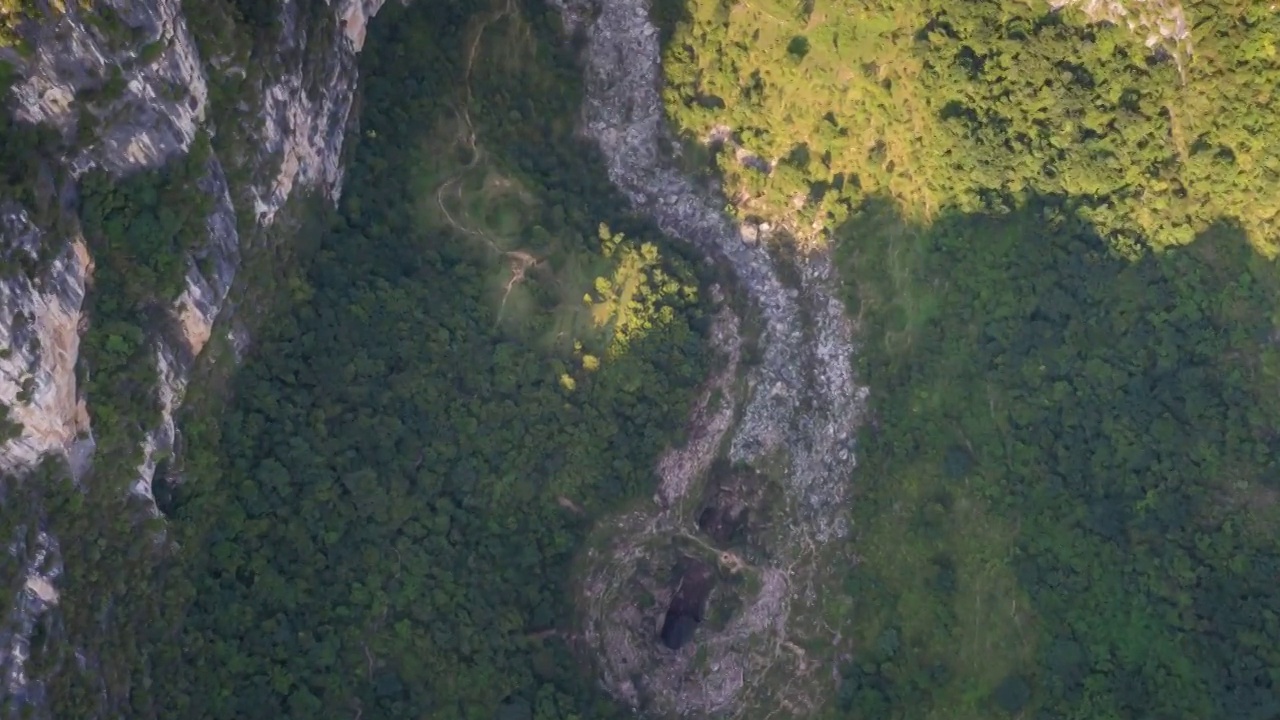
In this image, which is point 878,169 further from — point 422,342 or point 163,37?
point 163,37

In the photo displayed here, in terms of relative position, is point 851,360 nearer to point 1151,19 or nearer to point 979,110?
point 979,110

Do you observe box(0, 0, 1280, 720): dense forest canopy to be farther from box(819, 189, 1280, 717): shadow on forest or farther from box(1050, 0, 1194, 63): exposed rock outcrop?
box(1050, 0, 1194, 63): exposed rock outcrop


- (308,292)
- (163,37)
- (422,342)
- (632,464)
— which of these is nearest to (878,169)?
(632,464)

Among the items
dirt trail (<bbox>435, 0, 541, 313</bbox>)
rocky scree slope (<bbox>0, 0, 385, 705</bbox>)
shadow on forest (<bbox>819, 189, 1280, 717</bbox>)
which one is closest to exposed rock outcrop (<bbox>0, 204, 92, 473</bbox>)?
rocky scree slope (<bbox>0, 0, 385, 705</bbox>)

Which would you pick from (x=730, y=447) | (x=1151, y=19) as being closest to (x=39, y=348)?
(x=730, y=447)

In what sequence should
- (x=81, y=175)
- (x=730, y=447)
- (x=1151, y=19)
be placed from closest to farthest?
(x=81, y=175)
(x=1151, y=19)
(x=730, y=447)

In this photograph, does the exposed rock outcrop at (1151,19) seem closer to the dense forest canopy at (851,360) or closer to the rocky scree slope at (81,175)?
the dense forest canopy at (851,360)

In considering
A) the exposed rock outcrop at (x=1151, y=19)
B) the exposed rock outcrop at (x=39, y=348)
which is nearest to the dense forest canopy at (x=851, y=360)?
the exposed rock outcrop at (x=1151, y=19)
